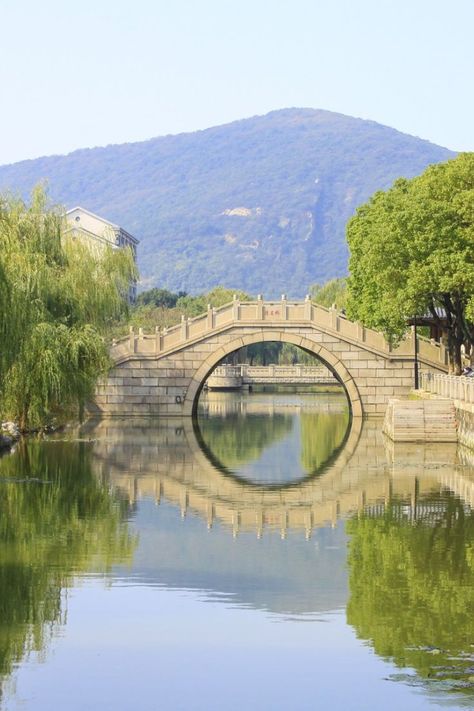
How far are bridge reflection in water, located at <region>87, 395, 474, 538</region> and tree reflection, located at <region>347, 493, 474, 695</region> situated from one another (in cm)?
113

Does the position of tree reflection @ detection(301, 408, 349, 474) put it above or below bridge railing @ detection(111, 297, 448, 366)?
below

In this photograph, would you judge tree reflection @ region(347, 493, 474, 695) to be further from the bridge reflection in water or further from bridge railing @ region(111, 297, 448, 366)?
bridge railing @ region(111, 297, 448, 366)

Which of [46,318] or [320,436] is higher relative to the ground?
[46,318]

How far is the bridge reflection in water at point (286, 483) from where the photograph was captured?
84.2 feet

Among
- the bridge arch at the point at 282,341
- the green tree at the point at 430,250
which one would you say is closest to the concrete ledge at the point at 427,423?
the green tree at the point at 430,250

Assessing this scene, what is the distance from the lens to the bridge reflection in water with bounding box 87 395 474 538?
2567 cm

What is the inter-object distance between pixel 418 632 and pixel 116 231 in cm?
13433

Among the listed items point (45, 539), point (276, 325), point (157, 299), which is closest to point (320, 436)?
point (276, 325)

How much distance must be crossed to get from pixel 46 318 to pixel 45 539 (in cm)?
1956

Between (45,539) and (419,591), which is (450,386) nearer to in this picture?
(45,539)

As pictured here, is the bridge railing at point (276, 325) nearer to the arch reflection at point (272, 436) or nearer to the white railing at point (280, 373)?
the arch reflection at point (272, 436)

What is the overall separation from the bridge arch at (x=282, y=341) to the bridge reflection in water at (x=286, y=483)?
11.6 m

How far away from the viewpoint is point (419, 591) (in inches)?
690

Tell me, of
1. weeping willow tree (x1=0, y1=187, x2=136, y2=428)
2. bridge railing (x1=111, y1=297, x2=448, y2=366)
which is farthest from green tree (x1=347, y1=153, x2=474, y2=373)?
weeping willow tree (x1=0, y1=187, x2=136, y2=428)
